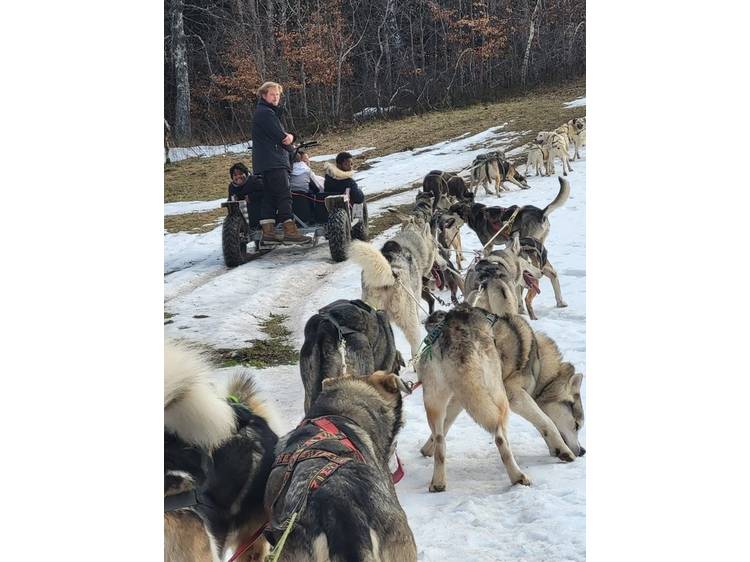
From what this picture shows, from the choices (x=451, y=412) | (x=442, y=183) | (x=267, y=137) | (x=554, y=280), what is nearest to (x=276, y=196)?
(x=267, y=137)

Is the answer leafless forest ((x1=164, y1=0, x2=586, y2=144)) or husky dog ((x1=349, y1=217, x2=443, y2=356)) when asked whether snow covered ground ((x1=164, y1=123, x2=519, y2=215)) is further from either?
husky dog ((x1=349, y1=217, x2=443, y2=356))

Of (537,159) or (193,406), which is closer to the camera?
(193,406)

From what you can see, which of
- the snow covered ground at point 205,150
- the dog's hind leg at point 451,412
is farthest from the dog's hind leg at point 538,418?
the snow covered ground at point 205,150

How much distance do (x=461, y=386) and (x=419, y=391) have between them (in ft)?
1.60

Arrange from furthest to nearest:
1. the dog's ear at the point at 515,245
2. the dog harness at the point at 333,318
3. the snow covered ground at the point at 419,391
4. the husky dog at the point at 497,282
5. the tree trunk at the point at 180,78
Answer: the dog's ear at the point at 515,245 → the husky dog at the point at 497,282 → the dog harness at the point at 333,318 → the tree trunk at the point at 180,78 → the snow covered ground at the point at 419,391

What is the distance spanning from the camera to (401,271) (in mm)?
4328

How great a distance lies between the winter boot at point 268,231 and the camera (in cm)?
326

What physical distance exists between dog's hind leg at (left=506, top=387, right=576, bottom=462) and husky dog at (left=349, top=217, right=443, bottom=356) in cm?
78

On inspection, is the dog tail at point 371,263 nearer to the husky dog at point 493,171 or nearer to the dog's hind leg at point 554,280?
the husky dog at point 493,171

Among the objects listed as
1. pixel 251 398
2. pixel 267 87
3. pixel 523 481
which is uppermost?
pixel 267 87

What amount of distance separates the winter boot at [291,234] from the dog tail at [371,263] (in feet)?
0.93

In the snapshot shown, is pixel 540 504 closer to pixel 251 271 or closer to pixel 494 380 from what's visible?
pixel 494 380

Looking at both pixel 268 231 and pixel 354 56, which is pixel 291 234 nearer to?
pixel 268 231

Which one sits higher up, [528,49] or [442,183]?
[528,49]
